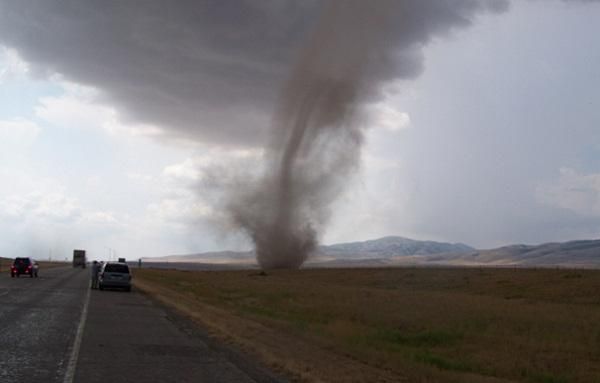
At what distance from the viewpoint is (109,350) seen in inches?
624

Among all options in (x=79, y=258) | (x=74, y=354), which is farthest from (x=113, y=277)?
(x=79, y=258)

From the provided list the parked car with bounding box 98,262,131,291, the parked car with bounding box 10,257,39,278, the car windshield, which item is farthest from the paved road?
the parked car with bounding box 10,257,39,278

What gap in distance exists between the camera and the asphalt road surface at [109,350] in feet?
40.9

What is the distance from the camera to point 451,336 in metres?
24.1

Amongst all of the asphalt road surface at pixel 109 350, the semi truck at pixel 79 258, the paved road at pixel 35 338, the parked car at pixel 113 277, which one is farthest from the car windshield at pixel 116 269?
the semi truck at pixel 79 258

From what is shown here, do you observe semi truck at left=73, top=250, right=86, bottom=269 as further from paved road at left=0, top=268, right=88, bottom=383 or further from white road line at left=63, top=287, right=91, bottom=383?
white road line at left=63, top=287, right=91, bottom=383

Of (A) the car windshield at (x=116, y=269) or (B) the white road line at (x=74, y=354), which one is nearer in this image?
(B) the white road line at (x=74, y=354)

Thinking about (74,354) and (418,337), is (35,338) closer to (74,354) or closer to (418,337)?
(74,354)

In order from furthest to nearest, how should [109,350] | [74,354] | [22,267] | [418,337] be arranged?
[22,267], [418,337], [109,350], [74,354]

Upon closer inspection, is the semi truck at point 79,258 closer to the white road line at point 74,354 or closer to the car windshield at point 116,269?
the car windshield at point 116,269

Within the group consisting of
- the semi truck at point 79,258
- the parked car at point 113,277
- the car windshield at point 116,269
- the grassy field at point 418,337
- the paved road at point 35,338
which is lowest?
→ the grassy field at point 418,337

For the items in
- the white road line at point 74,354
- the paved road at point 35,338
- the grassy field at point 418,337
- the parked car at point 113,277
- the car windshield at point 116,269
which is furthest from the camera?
the car windshield at point 116,269

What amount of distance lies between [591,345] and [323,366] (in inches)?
411

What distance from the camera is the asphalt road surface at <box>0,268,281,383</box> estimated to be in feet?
40.9
